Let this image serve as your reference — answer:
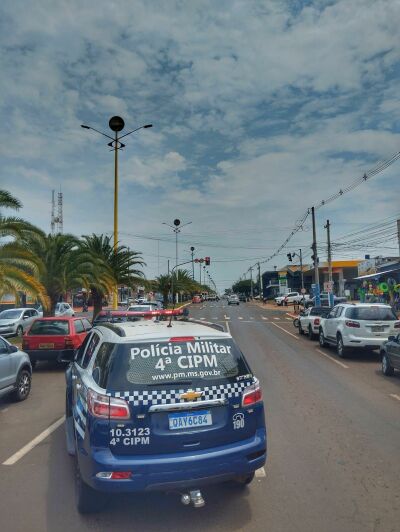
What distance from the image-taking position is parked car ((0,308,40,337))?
22.9 meters

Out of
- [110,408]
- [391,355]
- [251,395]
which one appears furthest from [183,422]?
[391,355]

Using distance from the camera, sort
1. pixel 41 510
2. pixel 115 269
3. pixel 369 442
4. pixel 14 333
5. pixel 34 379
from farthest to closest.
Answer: pixel 115 269 → pixel 14 333 → pixel 34 379 → pixel 369 442 → pixel 41 510

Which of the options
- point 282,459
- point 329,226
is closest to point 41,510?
point 282,459

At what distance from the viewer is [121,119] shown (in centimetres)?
2189

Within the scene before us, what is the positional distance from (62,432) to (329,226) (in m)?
37.5

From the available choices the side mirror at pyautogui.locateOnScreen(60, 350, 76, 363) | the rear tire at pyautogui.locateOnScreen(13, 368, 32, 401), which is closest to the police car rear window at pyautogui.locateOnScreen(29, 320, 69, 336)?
the rear tire at pyautogui.locateOnScreen(13, 368, 32, 401)

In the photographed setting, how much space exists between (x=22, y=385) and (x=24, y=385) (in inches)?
3.5

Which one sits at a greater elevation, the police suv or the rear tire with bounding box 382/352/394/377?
the police suv

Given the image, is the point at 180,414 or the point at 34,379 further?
the point at 34,379

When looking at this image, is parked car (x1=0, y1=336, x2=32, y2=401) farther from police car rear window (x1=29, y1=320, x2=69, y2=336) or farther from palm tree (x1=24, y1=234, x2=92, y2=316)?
palm tree (x1=24, y1=234, x2=92, y2=316)

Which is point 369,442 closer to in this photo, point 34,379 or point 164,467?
point 164,467

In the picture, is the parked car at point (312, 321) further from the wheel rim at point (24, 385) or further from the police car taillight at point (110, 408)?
the police car taillight at point (110, 408)

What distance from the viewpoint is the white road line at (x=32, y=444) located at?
231 inches

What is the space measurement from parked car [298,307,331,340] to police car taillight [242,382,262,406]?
16.1 metres
